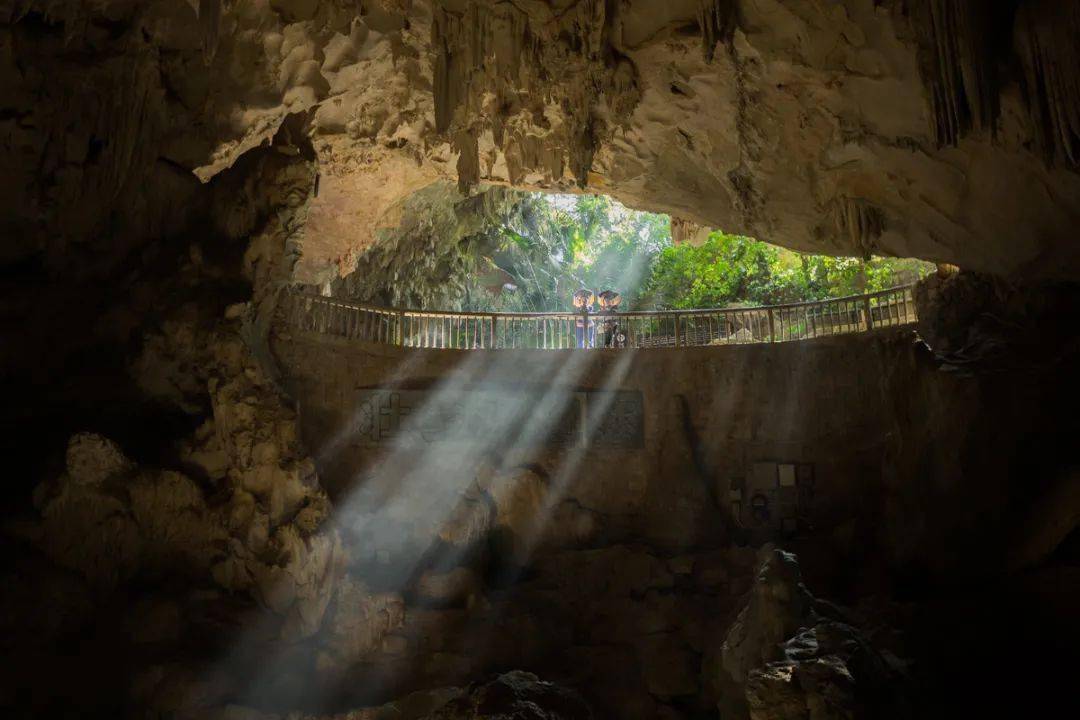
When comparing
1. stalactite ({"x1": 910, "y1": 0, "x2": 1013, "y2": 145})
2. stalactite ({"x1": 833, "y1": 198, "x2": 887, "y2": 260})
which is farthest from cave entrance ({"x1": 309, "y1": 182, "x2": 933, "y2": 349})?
stalactite ({"x1": 910, "y1": 0, "x2": 1013, "y2": 145})

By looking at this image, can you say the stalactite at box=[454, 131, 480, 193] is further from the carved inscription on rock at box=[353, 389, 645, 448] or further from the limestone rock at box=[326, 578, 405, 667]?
the limestone rock at box=[326, 578, 405, 667]

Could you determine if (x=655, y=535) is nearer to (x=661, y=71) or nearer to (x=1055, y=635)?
(x=1055, y=635)

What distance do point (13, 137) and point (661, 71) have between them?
7.79m

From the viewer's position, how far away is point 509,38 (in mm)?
9188

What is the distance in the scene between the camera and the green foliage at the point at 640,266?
18.7 meters

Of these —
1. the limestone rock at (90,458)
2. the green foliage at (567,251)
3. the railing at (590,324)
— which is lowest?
the limestone rock at (90,458)

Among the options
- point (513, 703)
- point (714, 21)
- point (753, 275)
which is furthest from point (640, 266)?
point (513, 703)

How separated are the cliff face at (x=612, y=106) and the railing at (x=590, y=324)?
Result: 3074 millimetres

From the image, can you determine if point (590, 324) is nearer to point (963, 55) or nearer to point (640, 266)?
point (640, 266)

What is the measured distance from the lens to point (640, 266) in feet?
80.5

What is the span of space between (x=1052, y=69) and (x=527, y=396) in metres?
9.96

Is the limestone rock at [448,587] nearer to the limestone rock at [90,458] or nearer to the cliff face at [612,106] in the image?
the limestone rock at [90,458]

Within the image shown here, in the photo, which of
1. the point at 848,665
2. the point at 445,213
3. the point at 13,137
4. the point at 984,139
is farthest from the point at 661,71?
the point at 445,213

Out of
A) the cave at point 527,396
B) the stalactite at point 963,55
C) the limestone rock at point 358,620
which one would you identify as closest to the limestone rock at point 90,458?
the cave at point 527,396
